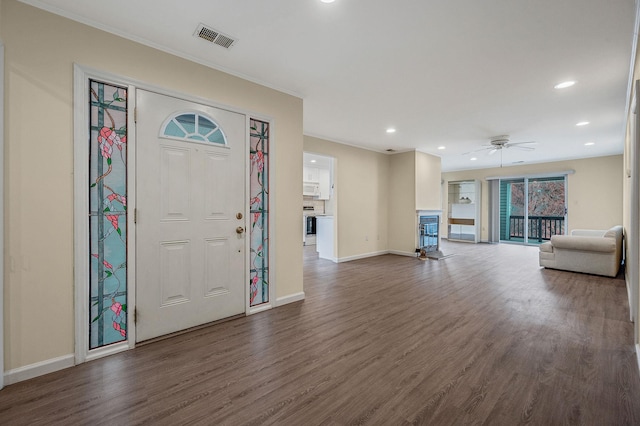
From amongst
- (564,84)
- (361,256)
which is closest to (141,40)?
(564,84)

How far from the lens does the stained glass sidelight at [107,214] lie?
7.35 ft

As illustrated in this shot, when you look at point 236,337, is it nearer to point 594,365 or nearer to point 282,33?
point 282,33

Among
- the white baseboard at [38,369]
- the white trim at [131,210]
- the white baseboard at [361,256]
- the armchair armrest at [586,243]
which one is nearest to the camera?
the white baseboard at [38,369]

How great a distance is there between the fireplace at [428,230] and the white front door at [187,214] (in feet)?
16.8

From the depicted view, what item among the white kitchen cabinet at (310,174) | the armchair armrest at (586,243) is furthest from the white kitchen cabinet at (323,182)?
the armchair armrest at (586,243)

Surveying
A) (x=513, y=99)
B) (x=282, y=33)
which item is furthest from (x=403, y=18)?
(x=513, y=99)

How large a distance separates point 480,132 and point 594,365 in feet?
14.0

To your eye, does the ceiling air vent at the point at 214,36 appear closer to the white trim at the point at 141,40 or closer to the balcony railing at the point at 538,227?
the white trim at the point at 141,40

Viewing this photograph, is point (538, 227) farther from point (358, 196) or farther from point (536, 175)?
point (358, 196)

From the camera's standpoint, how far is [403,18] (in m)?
2.13

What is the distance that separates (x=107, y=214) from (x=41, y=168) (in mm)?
508

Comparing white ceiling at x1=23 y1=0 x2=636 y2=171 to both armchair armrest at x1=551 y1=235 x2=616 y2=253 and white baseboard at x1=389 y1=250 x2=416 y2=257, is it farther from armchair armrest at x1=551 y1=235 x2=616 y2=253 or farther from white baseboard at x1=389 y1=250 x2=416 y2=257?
white baseboard at x1=389 y1=250 x2=416 y2=257

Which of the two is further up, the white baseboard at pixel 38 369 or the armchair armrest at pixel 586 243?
the armchair armrest at pixel 586 243

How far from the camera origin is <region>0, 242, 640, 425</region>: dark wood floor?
1634 mm
